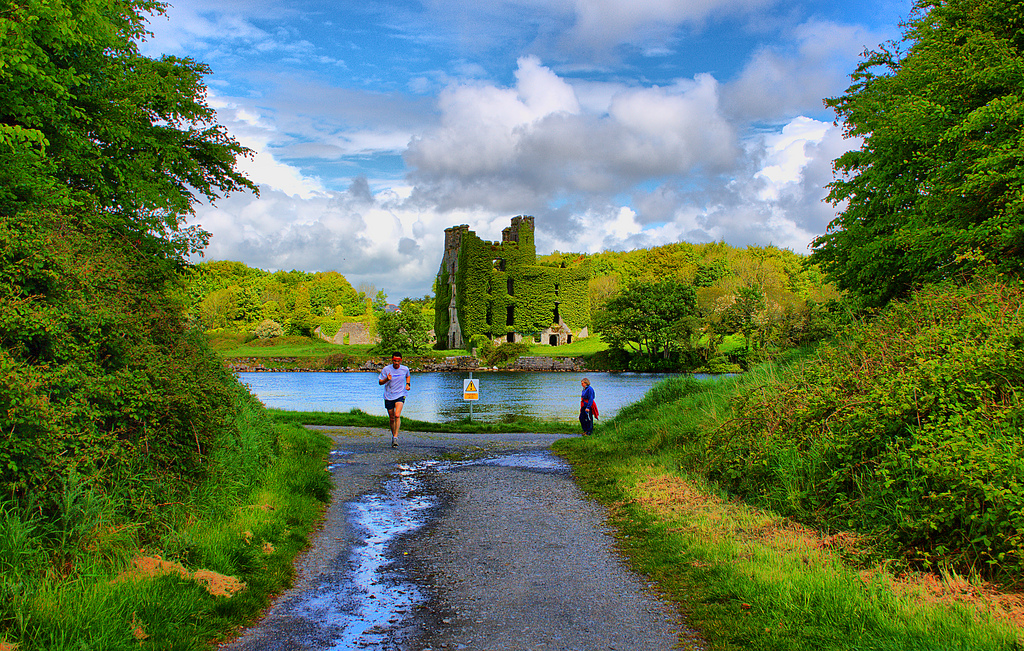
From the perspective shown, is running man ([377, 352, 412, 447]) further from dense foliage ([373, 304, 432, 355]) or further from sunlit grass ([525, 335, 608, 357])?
dense foliage ([373, 304, 432, 355])

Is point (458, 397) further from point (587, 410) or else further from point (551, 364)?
point (551, 364)

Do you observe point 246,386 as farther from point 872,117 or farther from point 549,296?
point 549,296

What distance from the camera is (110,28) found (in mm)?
8969

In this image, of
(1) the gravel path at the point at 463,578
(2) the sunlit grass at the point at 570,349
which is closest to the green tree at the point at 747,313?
(2) the sunlit grass at the point at 570,349

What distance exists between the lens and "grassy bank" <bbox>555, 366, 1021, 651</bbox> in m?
4.66

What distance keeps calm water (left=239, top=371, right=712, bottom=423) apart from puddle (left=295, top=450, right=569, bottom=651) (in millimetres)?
16757

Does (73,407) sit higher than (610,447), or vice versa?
(73,407)

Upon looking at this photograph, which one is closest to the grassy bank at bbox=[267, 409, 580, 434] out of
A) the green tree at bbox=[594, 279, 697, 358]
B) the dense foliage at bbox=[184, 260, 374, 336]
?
the green tree at bbox=[594, 279, 697, 358]

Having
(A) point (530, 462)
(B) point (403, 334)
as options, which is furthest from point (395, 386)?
(B) point (403, 334)

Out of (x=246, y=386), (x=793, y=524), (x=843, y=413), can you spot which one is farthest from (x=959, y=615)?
(x=246, y=386)

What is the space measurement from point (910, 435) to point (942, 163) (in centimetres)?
957

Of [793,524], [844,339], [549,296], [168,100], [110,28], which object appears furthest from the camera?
[549,296]

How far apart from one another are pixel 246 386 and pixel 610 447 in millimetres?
7182

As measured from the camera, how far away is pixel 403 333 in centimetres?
8688
